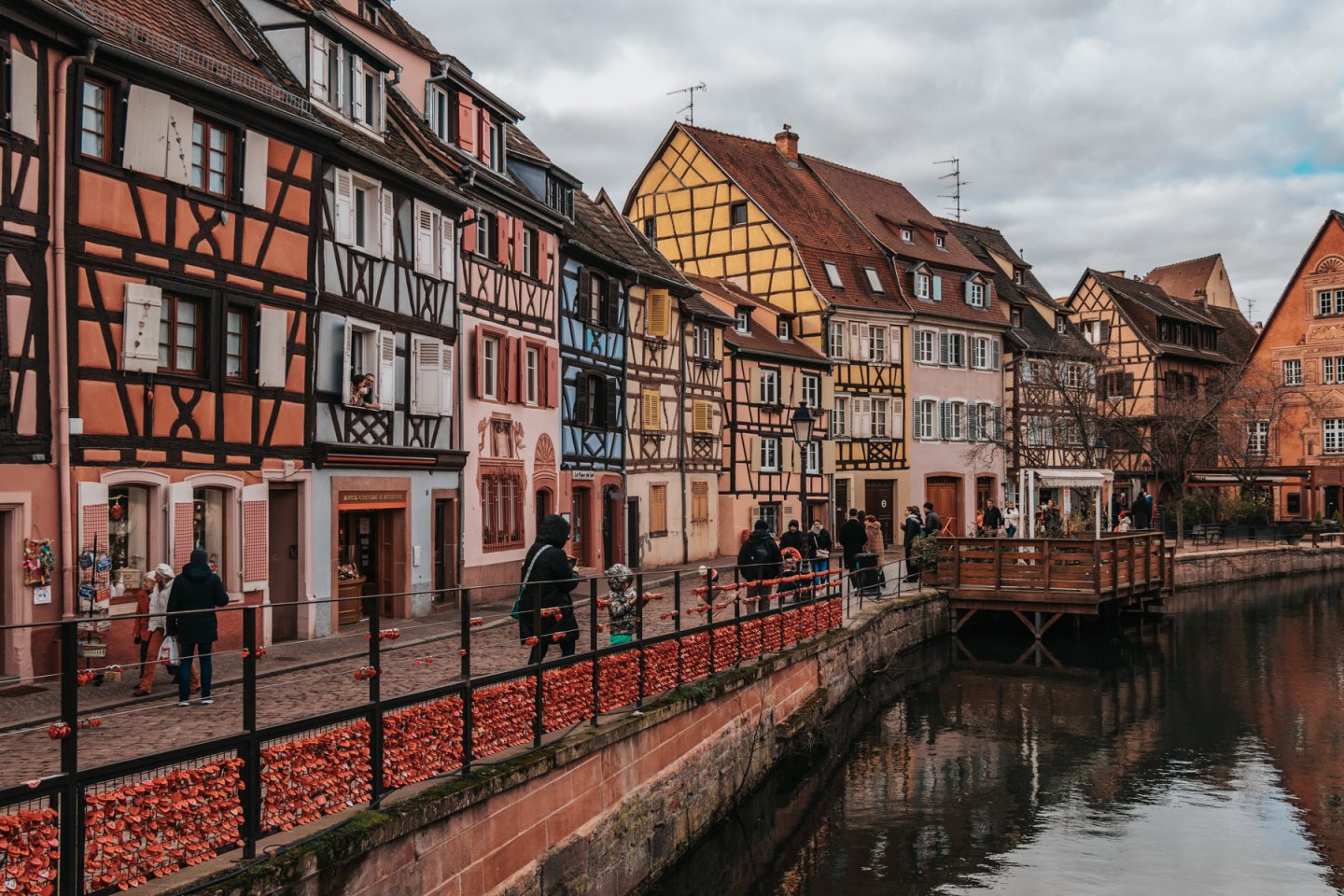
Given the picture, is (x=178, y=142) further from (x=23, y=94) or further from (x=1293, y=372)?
(x=1293, y=372)

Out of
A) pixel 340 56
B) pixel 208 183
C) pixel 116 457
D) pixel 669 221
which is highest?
pixel 669 221


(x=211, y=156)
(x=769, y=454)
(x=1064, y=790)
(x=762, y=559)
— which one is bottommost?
(x=1064, y=790)

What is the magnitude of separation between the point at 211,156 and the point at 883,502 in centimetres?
3304

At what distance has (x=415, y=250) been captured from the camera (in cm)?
2092

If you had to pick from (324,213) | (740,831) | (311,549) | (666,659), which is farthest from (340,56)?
(740,831)

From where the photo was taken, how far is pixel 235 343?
54.4 ft

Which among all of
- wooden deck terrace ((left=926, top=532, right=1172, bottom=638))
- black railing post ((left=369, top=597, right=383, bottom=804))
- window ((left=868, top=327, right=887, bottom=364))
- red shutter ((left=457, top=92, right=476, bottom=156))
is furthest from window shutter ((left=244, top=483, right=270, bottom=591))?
window ((left=868, top=327, right=887, bottom=364))

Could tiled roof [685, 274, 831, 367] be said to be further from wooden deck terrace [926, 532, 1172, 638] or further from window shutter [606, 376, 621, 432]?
wooden deck terrace [926, 532, 1172, 638]

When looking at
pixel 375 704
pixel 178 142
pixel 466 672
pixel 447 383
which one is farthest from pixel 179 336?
pixel 375 704

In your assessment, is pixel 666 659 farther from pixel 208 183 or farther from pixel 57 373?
pixel 208 183

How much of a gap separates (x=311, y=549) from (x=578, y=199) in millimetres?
17877

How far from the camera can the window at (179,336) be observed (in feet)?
50.2

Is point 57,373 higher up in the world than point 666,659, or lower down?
higher up

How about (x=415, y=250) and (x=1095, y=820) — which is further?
(x=415, y=250)
